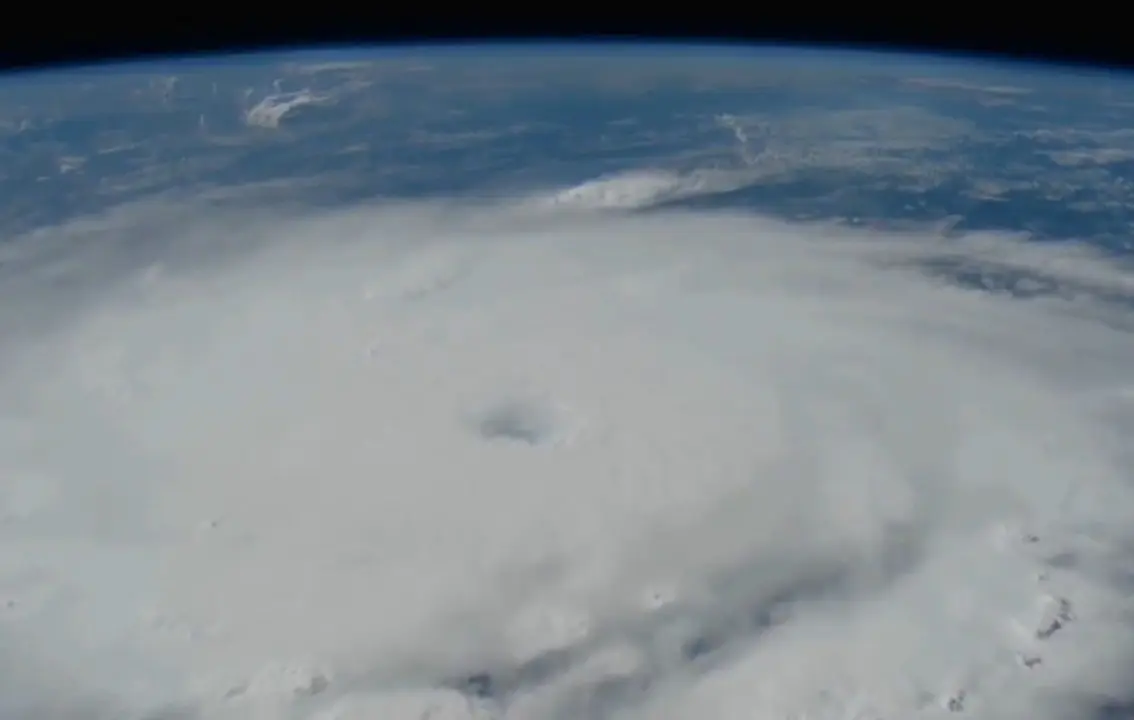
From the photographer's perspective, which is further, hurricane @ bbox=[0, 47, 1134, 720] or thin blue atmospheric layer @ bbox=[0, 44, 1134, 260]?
thin blue atmospheric layer @ bbox=[0, 44, 1134, 260]

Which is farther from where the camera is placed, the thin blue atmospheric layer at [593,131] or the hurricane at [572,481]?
the thin blue atmospheric layer at [593,131]

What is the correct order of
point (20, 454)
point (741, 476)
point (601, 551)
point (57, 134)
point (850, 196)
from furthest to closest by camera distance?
point (57, 134), point (850, 196), point (20, 454), point (741, 476), point (601, 551)

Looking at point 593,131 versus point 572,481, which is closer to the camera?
point 572,481

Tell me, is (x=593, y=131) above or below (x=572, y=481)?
below

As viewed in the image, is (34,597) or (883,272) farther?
(883,272)

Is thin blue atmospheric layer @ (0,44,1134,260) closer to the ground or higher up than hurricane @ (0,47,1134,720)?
closer to the ground

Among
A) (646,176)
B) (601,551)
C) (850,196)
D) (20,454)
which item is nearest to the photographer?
(601,551)

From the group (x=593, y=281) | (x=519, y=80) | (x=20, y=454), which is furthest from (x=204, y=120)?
(x=20, y=454)

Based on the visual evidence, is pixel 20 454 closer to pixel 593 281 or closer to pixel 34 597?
pixel 34 597

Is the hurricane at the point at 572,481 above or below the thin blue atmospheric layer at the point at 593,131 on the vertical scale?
above

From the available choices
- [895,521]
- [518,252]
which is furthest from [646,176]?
[895,521]
